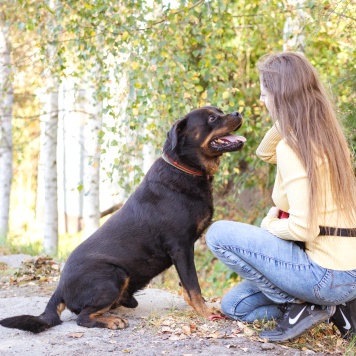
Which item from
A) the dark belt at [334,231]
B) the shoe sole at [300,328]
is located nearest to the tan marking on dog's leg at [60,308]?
the shoe sole at [300,328]

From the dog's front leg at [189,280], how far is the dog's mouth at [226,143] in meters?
0.81

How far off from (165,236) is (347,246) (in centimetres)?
131

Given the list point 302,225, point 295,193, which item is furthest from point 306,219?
point 295,193

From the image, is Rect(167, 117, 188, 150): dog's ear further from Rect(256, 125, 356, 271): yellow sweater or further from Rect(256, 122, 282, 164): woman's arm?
Rect(256, 125, 356, 271): yellow sweater

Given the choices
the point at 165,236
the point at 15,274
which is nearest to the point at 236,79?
the point at 15,274

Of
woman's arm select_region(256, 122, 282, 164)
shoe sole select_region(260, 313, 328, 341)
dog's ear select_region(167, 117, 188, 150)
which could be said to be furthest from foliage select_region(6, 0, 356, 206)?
shoe sole select_region(260, 313, 328, 341)

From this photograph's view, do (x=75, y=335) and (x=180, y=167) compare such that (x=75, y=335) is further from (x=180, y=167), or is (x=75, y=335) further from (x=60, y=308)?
(x=180, y=167)

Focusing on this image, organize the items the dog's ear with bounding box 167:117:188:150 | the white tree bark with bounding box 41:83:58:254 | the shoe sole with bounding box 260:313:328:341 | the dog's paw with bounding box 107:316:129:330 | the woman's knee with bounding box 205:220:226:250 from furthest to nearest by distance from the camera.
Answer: the white tree bark with bounding box 41:83:58:254, the dog's ear with bounding box 167:117:188:150, the dog's paw with bounding box 107:316:129:330, the woman's knee with bounding box 205:220:226:250, the shoe sole with bounding box 260:313:328:341

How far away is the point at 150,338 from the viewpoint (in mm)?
3816

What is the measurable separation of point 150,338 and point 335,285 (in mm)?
1203

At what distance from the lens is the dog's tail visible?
3869 mm

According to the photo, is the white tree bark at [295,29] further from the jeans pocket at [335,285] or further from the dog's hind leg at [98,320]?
the dog's hind leg at [98,320]

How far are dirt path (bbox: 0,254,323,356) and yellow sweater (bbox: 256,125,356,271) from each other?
626mm

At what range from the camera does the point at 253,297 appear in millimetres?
4113
